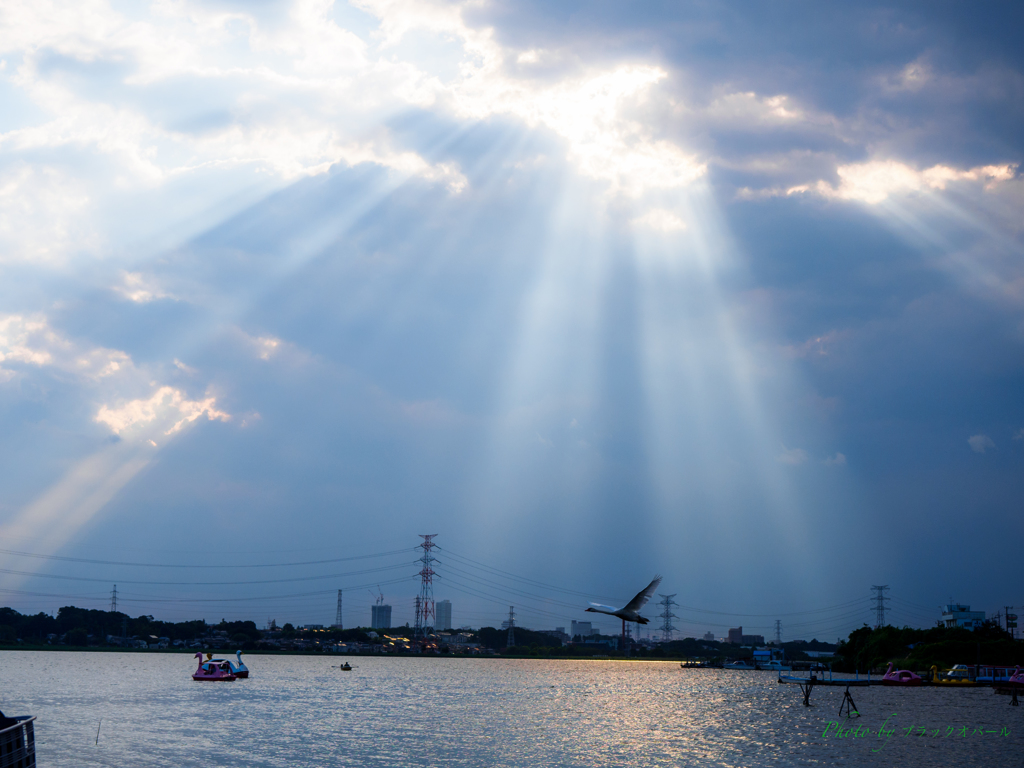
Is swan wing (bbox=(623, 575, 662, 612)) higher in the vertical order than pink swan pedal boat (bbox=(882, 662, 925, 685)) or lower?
higher

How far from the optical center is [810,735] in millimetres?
55031

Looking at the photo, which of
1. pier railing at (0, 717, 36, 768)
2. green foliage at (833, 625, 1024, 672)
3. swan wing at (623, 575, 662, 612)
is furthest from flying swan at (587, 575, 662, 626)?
green foliage at (833, 625, 1024, 672)

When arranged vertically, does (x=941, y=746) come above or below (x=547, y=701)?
above

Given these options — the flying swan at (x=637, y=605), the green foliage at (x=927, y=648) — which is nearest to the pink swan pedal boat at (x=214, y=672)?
the flying swan at (x=637, y=605)

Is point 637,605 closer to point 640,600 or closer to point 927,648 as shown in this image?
point 640,600

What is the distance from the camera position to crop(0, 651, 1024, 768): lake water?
138 feet

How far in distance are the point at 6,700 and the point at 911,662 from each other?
416 ft

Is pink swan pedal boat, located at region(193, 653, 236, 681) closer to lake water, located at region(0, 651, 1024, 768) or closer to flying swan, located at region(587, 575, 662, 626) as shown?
lake water, located at region(0, 651, 1024, 768)

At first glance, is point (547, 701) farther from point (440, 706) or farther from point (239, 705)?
point (239, 705)

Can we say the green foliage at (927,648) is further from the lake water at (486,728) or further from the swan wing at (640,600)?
the swan wing at (640,600)

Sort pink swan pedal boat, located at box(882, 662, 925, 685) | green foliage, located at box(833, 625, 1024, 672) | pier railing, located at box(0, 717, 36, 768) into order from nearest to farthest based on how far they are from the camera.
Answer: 1. pier railing, located at box(0, 717, 36, 768)
2. pink swan pedal boat, located at box(882, 662, 925, 685)
3. green foliage, located at box(833, 625, 1024, 672)

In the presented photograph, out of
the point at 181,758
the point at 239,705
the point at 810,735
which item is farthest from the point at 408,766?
the point at 239,705

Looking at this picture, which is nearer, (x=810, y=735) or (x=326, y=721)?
(x=810, y=735)

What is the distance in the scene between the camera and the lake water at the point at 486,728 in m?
42.1
